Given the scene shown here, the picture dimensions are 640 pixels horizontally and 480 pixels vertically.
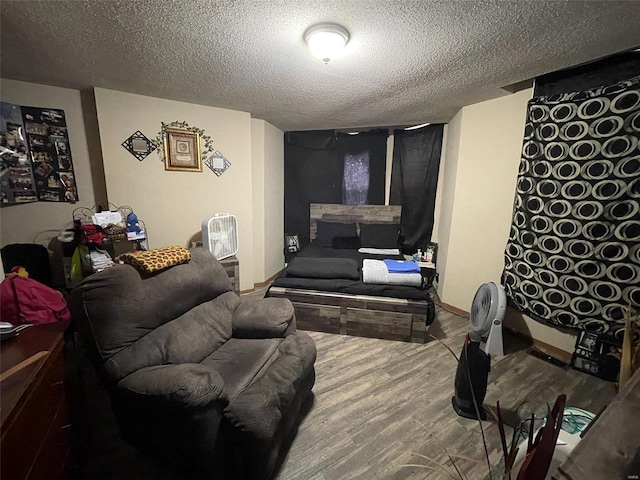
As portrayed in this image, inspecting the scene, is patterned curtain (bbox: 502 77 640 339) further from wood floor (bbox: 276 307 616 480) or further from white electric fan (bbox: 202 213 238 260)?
white electric fan (bbox: 202 213 238 260)

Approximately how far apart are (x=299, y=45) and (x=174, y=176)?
1.99 meters

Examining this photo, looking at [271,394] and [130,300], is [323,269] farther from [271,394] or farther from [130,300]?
[130,300]

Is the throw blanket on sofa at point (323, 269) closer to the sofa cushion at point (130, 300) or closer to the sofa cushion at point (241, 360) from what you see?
the sofa cushion at point (241, 360)

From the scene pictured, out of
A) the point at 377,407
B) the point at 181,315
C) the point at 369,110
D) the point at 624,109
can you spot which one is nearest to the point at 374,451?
the point at 377,407

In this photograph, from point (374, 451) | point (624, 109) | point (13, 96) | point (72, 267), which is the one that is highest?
point (13, 96)

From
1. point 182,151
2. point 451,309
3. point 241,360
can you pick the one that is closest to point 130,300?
point 241,360

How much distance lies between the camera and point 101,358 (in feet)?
4.14

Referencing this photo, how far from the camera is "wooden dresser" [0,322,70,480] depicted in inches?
32.1

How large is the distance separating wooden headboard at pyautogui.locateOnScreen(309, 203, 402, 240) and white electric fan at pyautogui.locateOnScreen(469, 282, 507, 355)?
2.48m

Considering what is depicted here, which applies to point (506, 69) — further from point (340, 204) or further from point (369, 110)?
point (340, 204)

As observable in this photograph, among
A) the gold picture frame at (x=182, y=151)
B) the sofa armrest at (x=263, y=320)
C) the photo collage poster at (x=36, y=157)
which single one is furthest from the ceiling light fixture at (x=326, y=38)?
the photo collage poster at (x=36, y=157)

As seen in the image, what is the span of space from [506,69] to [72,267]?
386cm

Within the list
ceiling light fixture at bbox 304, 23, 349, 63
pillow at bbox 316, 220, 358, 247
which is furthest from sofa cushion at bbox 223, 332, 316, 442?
pillow at bbox 316, 220, 358, 247

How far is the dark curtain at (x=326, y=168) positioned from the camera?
13.5 feet
